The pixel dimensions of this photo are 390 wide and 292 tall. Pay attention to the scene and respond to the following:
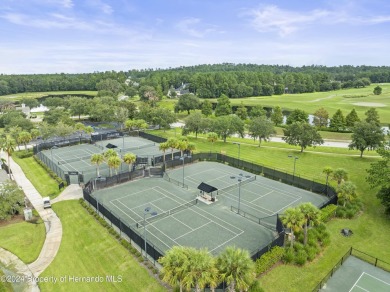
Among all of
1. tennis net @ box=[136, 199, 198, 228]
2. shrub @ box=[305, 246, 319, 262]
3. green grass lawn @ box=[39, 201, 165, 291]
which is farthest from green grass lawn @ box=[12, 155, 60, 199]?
shrub @ box=[305, 246, 319, 262]

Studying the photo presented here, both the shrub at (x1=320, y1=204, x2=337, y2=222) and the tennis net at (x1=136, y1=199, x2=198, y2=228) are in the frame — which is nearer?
the shrub at (x1=320, y1=204, x2=337, y2=222)

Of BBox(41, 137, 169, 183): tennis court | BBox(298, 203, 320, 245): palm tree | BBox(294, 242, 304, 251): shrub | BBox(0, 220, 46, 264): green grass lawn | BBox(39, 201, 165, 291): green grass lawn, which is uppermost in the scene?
BBox(298, 203, 320, 245): palm tree

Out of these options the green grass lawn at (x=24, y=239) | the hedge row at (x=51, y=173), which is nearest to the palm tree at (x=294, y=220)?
the green grass lawn at (x=24, y=239)

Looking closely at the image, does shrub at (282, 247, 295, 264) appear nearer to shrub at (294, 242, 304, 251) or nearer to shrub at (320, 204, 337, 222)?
shrub at (294, 242, 304, 251)

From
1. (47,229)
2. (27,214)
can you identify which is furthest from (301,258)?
(27,214)

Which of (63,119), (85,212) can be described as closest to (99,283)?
(85,212)

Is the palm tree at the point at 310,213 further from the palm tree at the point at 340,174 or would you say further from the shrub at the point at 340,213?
the palm tree at the point at 340,174

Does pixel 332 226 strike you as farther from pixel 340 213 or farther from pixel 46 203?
pixel 46 203
